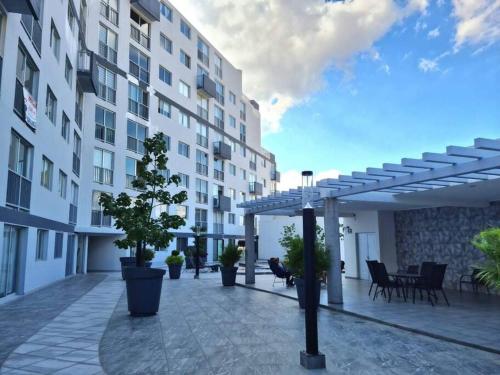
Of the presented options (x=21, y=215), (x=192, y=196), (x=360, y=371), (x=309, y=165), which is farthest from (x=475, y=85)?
(x=192, y=196)

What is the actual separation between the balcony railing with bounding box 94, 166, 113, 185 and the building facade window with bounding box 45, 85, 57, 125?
24.4 feet

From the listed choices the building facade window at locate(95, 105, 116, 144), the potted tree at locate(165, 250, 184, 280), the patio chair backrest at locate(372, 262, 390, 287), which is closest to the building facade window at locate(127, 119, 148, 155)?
the building facade window at locate(95, 105, 116, 144)

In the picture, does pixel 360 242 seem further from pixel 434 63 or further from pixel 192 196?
pixel 192 196

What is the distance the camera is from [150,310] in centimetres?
888

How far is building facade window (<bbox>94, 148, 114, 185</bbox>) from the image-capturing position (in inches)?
881

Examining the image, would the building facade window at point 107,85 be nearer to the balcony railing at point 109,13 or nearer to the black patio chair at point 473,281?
the balcony railing at point 109,13

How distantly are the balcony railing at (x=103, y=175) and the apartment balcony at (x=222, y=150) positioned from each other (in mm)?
12821

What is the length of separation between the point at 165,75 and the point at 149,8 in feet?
14.7

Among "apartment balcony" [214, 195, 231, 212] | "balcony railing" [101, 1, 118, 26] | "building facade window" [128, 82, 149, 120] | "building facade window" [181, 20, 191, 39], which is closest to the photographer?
"balcony railing" [101, 1, 118, 26]

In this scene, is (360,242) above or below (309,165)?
below

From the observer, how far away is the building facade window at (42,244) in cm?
1389

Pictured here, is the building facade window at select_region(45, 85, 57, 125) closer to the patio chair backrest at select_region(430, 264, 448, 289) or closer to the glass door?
the glass door

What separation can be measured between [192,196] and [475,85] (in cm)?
2164

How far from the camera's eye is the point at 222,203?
34.9 m
